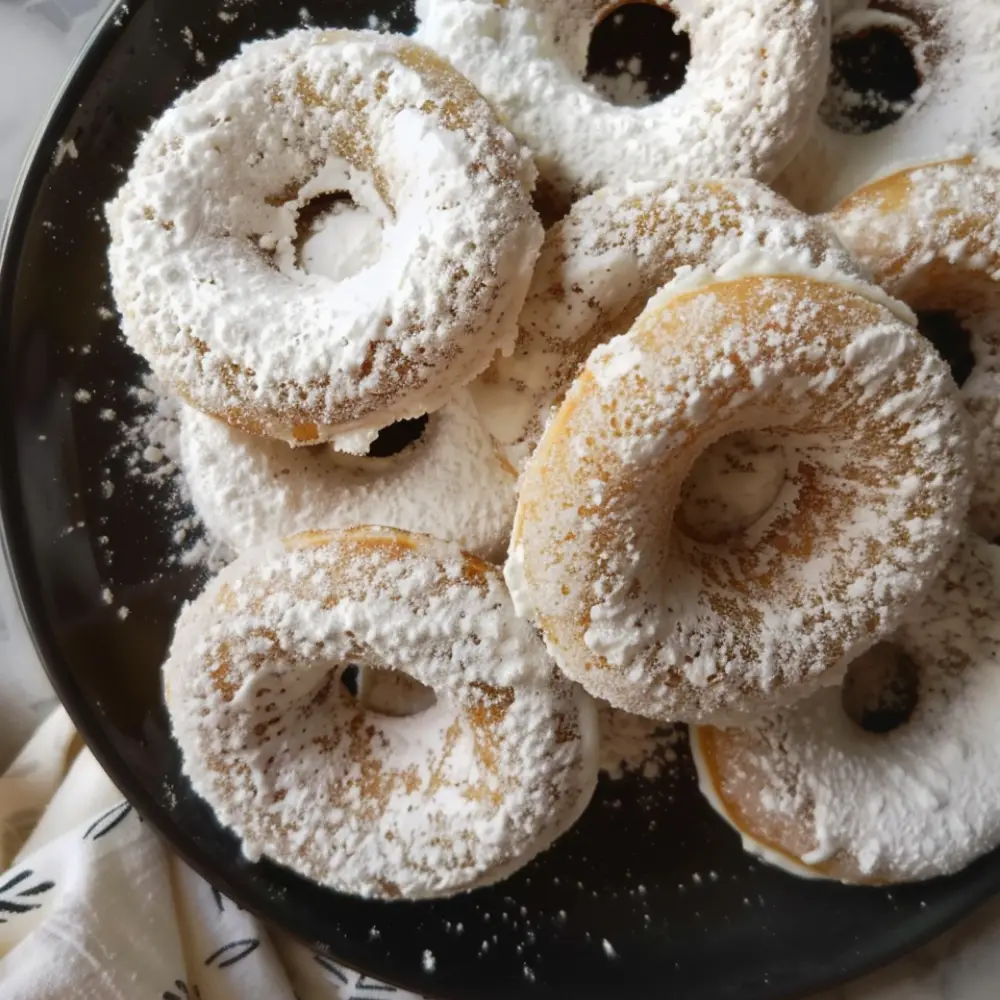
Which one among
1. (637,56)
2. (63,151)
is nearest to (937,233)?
(637,56)

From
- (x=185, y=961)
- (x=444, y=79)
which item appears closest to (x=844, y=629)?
(x=444, y=79)

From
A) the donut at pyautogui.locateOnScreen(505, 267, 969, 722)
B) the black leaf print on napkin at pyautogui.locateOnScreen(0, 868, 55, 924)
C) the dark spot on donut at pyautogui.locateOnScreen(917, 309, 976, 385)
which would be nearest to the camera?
the donut at pyautogui.locateOnScreen(505, 267, 969, 722)

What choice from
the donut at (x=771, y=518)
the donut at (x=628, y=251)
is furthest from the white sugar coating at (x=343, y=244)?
the donut at (x=771, y=518)

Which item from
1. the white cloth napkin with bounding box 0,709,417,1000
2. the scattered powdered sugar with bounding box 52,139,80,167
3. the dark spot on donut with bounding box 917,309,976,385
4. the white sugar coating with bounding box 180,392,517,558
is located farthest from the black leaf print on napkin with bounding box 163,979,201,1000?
the dark spot on donut with bounding box 917,309,976,385

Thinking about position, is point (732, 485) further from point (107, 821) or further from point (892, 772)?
point (107, 821)

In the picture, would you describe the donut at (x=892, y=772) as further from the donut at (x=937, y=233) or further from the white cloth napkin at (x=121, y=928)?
the white cloth napkin at (x=121, y=928)

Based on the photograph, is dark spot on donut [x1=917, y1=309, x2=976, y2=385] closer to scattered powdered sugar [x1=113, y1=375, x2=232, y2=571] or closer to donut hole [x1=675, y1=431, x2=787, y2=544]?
donut hole [x1=675, y1=431, x2=787, y2=544]
